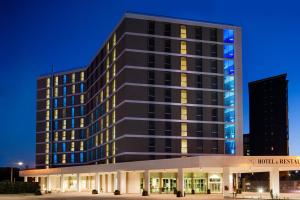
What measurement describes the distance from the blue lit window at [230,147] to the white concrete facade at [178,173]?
10847mm

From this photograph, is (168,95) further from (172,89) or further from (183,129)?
(183,129)

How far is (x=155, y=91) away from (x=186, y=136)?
440 inches

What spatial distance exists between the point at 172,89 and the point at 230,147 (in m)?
17.7

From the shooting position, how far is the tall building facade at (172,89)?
105750 millimetres

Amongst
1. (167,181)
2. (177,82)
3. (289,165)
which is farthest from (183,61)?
(289,165)

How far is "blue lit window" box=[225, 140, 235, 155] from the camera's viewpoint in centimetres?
11119

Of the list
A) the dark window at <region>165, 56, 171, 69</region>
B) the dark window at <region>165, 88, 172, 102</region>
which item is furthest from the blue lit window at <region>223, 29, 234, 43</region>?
the dark window at <region>165, 88, 172, 102</region>

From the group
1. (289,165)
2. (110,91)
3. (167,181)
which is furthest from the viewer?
(110,91)

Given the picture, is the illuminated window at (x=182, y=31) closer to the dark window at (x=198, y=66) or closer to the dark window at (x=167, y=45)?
the dark window at (x=167, y=45)

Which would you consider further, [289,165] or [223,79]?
[223,79]

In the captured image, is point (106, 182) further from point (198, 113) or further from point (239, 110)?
point (239, 110)

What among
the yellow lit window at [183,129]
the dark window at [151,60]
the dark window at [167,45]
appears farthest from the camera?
the dark window at [167,45]

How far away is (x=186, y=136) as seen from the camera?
4250 inches

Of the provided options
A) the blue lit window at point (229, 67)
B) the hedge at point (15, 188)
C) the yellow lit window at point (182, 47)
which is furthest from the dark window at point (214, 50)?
the hedge at point (15, 188)
